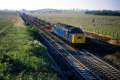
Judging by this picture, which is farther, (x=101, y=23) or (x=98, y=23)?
(x=98, y=23)

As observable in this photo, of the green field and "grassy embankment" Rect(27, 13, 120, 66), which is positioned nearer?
"grassy embankment" Rect(27, 13, 120, 66)

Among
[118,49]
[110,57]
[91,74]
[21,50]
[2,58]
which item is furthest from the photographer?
[118,49]

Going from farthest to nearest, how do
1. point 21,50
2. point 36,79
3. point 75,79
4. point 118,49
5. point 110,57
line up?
1. point 118,49
2. point 110,57
3. point 21,50
4. point 75,79
5. point 36,79

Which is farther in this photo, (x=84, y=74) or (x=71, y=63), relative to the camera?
(x=71, y=63)

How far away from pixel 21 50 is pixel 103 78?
9.83 m

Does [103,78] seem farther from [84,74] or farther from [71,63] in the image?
[71,63]

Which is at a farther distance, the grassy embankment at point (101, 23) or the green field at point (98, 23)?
the green field at point (98, 23)

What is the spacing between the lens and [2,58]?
34.7ft

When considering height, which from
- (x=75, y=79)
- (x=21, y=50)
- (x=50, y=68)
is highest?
(x=21, y=50)

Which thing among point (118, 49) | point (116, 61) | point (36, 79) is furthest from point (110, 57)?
point (36, 79)

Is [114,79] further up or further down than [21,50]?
further down

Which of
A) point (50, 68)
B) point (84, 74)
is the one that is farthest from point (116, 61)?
point (50, 68)

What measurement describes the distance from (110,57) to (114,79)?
6.11 m

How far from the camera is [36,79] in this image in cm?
902
